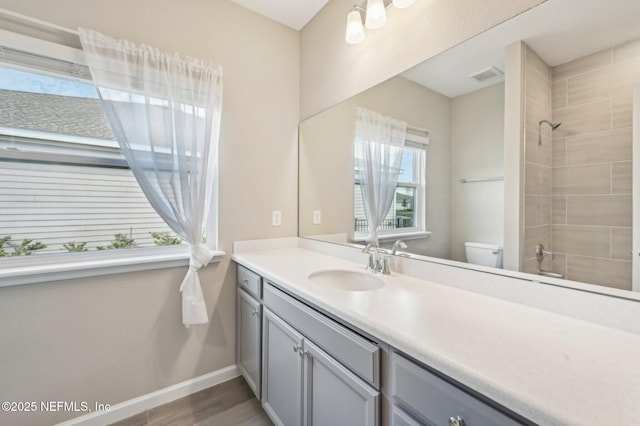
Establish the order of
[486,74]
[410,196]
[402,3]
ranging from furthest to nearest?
[410,196], [402,3], [486,74]

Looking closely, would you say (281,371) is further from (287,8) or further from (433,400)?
(287,8)

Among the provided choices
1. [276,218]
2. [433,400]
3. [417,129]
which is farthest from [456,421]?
[276,218]

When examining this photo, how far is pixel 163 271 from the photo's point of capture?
164 cm

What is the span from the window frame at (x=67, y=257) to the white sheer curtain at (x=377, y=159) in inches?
47.0

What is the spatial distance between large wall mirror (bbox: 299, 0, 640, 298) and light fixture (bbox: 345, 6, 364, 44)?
374 mm

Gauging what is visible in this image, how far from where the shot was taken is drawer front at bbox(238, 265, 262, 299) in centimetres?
153

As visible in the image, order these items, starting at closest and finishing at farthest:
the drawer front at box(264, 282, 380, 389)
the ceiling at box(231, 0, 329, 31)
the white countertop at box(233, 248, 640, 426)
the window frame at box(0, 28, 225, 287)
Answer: the white countertop at box(233, 248, 640, 426), the drawer front at box(264, 282, 380, 389), the window frame at box(0, 28, 225, 287), the ceiling at box(231, 0, 329, 31)

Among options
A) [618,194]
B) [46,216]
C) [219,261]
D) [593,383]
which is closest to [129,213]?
[46,216]

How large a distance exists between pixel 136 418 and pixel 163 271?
2.69 ft

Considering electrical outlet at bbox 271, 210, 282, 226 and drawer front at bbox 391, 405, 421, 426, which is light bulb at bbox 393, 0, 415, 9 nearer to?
electrical outlet at bbox 271, 210, 282, 226

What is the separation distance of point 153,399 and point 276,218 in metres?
1.34

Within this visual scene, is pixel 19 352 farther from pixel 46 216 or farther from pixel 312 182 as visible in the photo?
pixel 312 182

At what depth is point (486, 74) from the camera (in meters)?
1.08

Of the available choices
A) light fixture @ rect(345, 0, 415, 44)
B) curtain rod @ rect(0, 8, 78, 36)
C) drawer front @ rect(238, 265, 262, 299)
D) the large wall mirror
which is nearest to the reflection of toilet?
the large wall mirror
